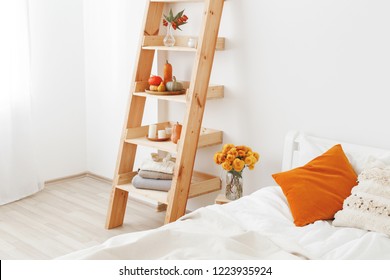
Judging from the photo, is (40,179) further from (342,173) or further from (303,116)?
(342,173)

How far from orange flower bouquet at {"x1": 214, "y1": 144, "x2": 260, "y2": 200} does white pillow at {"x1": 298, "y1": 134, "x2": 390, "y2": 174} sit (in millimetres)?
330

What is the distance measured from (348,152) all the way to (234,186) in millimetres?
761

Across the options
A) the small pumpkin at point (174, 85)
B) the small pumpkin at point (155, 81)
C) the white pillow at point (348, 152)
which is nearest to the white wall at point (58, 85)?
the small pumpkin at point (155, 81)

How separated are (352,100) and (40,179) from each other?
2713 millimetres

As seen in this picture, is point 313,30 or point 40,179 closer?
point 313,30

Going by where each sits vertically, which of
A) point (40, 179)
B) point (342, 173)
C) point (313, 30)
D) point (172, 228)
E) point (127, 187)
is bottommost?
point (40, 179)

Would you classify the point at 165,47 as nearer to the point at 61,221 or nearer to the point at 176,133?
the point at 176,133

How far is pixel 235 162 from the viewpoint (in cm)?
329

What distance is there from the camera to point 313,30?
3.22 metres

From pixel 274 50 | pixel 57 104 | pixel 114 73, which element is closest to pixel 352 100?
pixel 274 50

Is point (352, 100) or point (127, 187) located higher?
point (352, 100)

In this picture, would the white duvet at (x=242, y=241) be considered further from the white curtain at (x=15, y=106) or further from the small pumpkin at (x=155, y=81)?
the white curtain at (x=15, y=106)

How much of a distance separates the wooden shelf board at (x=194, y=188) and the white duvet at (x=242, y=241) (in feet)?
2.83
